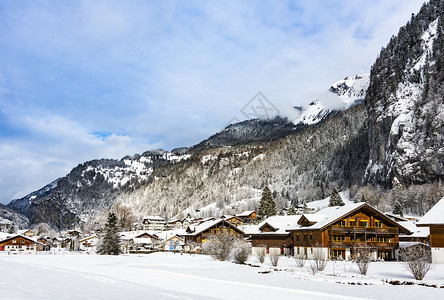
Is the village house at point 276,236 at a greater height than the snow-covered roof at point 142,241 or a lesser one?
greater

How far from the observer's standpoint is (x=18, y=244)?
111312mm

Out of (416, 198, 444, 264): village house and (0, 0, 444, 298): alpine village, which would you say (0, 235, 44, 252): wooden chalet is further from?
(416, 198, 444, 264): village house

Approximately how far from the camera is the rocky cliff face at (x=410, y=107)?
143 meters

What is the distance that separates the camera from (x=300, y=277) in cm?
3216

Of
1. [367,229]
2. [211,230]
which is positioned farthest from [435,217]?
[211,230]

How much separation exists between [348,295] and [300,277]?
9.04 metres

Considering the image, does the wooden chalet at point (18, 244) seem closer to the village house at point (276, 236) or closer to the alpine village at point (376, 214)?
the alpine village at point (376, 214)

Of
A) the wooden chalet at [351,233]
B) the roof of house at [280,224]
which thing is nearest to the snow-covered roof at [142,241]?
the roof of house at [280,224]

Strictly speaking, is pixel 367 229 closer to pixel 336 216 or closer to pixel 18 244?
pixel 336 216

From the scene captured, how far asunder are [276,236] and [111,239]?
33280 mm

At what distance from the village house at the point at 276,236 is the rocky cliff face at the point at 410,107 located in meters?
94.5

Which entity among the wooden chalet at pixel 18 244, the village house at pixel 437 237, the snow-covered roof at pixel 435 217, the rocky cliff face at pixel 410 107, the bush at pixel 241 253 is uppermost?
the rocky cliff face at pixel 410 107

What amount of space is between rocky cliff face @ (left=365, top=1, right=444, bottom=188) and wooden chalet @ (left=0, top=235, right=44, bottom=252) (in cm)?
13690

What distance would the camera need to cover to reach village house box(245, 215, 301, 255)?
67812 millimetres
